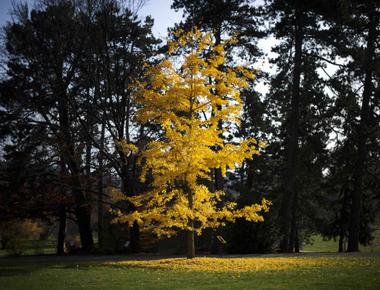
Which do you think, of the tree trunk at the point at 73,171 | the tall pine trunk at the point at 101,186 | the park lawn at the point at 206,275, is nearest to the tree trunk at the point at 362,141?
the park lawn at the point at 206,275

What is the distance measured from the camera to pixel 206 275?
41.5 feet

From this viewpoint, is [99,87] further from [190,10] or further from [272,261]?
[272,261]

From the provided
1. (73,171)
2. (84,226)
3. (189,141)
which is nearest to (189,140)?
(189,141)

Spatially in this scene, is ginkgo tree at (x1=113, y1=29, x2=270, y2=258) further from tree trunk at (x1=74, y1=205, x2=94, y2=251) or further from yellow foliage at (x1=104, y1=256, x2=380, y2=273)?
tree trunk at (x1=74, y1=205, x2=94, y2=251)

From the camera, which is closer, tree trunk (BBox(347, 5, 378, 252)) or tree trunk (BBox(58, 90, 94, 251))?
tree trunk (BBox(347, 5, 378, 252))

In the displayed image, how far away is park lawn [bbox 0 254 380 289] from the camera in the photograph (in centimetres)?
1048

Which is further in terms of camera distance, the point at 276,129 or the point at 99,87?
the point at 276,129

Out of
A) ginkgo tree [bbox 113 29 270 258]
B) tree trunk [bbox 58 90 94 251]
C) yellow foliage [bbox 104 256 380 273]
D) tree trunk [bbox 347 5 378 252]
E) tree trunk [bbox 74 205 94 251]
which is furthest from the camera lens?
tree trunk [bbox 74 205 94 251]

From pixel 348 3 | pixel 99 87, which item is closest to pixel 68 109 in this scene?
pixel 99 87

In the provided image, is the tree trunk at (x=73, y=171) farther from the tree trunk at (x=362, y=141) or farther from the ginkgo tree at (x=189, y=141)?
the tree trunk at (x=362, y=141)

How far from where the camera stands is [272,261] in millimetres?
15594

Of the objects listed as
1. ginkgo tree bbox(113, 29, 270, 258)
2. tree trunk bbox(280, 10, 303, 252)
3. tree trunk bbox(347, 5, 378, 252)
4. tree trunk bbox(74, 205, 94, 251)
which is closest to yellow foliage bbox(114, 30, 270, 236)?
ginkgo tree bbox(113, 29, 270, 258)

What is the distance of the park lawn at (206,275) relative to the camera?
10.5 m

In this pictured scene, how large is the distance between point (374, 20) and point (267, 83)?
554 cm
